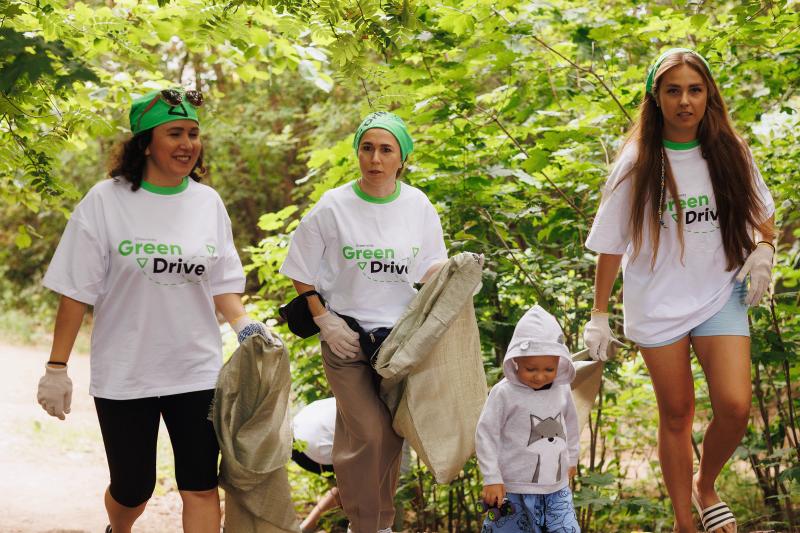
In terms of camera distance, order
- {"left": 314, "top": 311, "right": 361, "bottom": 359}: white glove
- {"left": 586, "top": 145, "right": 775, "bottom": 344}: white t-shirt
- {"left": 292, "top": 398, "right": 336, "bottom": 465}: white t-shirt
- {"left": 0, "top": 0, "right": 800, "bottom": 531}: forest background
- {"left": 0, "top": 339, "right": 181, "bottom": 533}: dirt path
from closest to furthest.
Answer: {"left": 586, "top": 145, "right": 775, "bottom": 344}: white t-shirt, {"left": 314, "top": 311, "right": 361, "bottom": 359}: white glove, {"left": 0, "top": 0, "right": 800, "bottom": 531}: forest background, {"left": 292, "top": 398, "right": 336, "bottom": 465}: white t-shirt, {"left": 0, "top": 339, "right": 181, "bottom": 533}: dirt path

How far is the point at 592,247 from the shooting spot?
3721 millimetres

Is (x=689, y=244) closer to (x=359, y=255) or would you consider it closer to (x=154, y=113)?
(x=359, y=255)

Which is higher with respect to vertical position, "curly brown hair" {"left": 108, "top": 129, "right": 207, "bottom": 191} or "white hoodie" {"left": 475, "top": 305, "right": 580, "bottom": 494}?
"curly brown hair" {"left": 108, "top": 129, "right": 207, "bottom": 191}

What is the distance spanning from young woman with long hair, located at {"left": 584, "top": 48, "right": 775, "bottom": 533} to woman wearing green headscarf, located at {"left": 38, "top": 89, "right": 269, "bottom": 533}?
1.60 metres

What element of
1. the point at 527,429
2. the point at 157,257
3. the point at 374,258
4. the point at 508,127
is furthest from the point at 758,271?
the point at 157,257

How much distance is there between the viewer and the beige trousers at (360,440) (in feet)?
12.6

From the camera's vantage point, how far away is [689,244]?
3.60 meters

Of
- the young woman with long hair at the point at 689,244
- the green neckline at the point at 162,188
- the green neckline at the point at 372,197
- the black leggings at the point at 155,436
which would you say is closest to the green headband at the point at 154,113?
the green neckline at the point at 162,188

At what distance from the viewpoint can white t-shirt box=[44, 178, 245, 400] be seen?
3383 mm

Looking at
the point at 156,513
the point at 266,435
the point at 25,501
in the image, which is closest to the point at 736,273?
the point at 266,435

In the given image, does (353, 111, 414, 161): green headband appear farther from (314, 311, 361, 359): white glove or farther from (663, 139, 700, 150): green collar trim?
(663, 139, 700, 150): green collar trim

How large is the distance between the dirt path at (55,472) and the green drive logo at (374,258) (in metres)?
3.47

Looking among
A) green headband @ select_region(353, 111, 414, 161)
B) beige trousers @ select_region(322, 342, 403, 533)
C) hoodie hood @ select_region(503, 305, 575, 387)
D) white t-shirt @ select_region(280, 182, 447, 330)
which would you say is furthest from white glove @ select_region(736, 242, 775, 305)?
beige trousers @ select_region(322, 342, 403, 533)

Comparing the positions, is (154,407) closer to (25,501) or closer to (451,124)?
(451,124)
